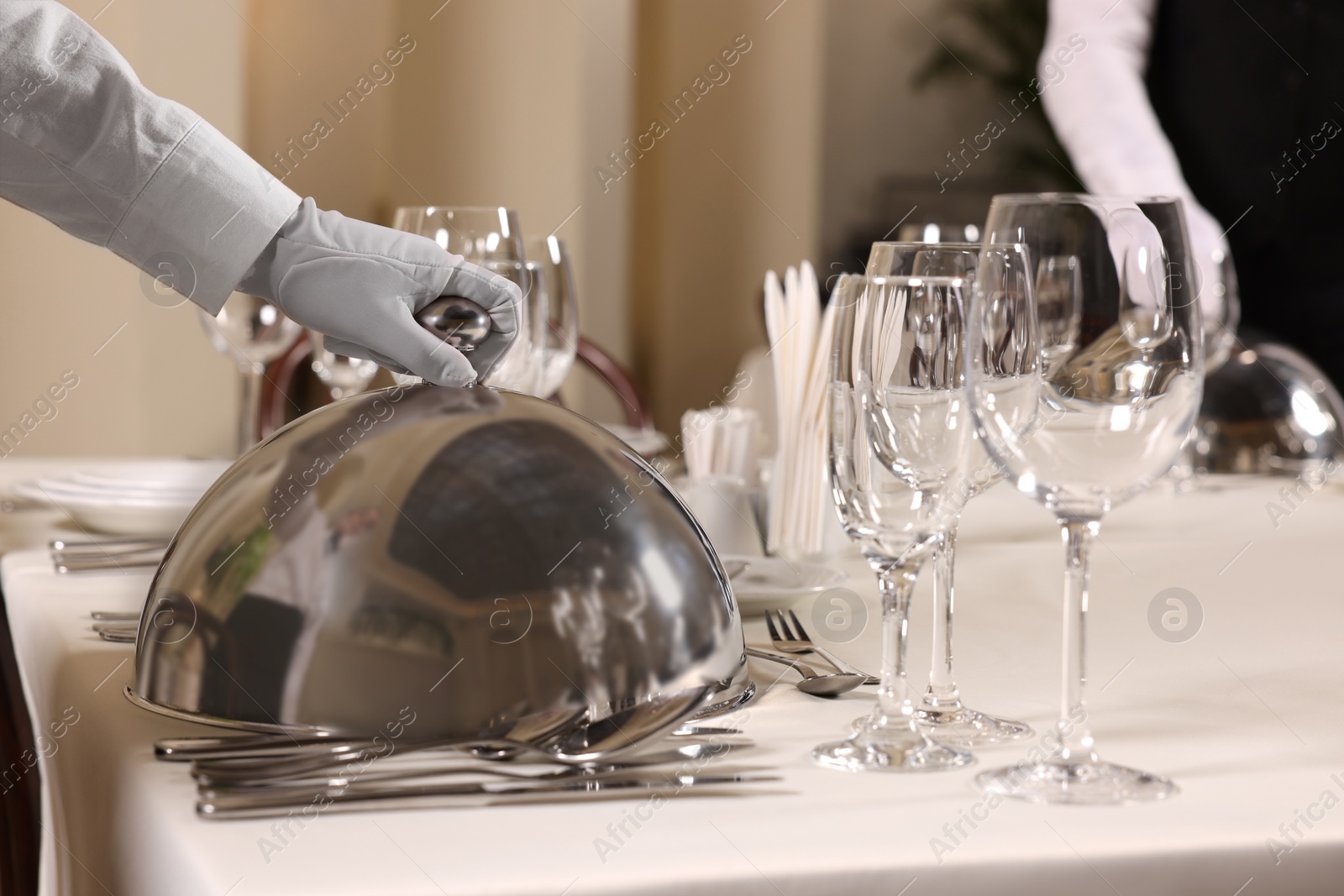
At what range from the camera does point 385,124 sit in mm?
3127

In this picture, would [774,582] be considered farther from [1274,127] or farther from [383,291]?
[1274,127]

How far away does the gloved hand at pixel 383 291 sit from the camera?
0.62m

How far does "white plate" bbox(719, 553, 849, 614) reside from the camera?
0.75m

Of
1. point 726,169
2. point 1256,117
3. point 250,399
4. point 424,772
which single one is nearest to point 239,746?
point 424,772

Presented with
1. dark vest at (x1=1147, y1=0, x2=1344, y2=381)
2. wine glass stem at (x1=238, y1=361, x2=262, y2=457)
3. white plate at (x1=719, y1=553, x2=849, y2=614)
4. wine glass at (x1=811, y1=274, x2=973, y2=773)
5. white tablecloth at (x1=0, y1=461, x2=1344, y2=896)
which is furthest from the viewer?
dark vest at (x1=1147, y1=0, x2=1344, y2=381)

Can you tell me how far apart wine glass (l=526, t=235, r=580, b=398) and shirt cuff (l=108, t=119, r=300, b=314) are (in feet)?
1.07

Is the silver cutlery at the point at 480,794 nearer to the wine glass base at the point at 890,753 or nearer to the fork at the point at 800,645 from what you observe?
the wine glass base at the point at 890,753

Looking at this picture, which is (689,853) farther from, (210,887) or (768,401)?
(768,401)

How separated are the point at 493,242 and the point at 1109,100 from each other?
150cm

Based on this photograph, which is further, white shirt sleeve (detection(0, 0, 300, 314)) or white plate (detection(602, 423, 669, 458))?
white plate (detection(602, 423, 669, 458))

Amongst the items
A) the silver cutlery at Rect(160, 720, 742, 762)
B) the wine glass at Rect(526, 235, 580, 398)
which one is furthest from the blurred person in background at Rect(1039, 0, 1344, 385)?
the silver cutlery at Rect(160, 720, 742, 762)

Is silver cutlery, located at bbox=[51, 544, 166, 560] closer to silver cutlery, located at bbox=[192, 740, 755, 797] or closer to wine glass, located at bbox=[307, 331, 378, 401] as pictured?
wine glass, located at bbox=[307, 331, 378, 401]

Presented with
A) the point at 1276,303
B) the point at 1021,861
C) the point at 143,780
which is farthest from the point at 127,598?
the point at 1276,303

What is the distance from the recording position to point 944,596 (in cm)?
58
